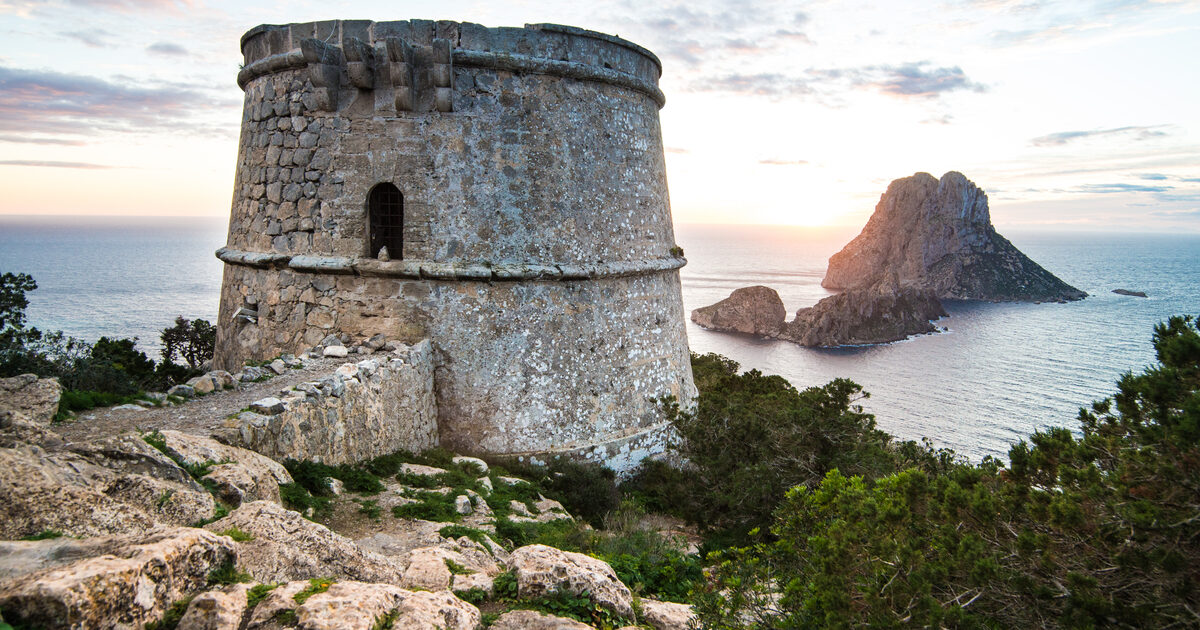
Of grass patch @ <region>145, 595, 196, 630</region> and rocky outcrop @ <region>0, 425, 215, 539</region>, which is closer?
grass patch @ <region>145, 595, 196, 630</region>

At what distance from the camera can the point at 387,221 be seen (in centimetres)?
858

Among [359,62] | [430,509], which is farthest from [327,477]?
[359,62]

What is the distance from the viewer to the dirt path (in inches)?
191

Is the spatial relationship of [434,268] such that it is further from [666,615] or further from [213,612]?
[213,612]

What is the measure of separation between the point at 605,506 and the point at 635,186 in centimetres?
416

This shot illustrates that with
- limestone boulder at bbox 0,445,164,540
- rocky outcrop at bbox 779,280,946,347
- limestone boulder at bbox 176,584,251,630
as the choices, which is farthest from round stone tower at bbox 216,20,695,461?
rocky outcrop at bbox 779,280,946,347

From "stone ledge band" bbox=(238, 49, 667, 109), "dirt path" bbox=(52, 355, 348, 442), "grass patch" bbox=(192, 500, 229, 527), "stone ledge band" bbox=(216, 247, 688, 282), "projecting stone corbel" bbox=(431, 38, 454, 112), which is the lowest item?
"grass patch" bbox=(192, 500, 229, 527)

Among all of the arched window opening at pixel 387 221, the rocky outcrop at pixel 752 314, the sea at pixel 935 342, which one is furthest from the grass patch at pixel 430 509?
the rocky outcrop at pixel 752 314

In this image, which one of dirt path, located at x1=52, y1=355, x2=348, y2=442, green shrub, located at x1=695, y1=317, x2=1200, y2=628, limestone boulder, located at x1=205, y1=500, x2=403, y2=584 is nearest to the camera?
green shrub, located at x1=695, y1=317, x2=1200, y2=628

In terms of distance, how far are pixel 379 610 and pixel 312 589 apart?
12.4 inches

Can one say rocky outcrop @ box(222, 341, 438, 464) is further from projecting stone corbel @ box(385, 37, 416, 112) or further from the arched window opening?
projecting stone corbel @ box(385, 37, 416, 112)

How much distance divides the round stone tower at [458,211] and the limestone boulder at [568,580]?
4533 mm

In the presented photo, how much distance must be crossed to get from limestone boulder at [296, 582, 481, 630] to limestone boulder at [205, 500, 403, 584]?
398 millimetres

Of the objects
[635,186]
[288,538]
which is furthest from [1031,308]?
[288,538]
